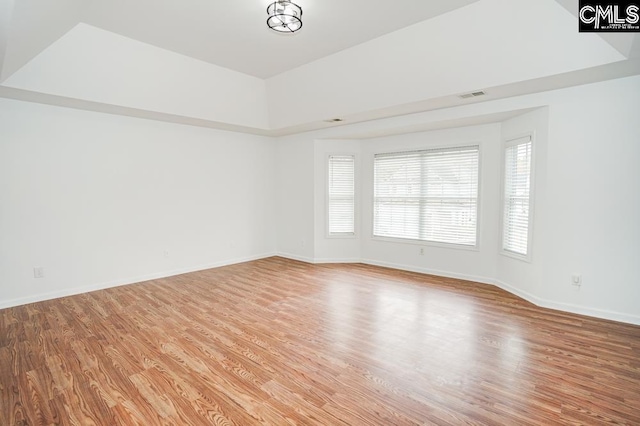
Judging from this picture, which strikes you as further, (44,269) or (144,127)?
(144,127)

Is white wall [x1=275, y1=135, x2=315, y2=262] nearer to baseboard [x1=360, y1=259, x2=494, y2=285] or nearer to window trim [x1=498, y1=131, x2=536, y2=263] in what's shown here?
baseboard [x1=360, y1=259, x2=494, y2=285]

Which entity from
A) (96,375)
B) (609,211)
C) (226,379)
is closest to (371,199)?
(609,211)

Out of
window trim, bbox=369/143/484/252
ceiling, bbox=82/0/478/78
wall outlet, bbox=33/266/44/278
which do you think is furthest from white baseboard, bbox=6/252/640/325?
ceiling, bbox=82/0/478/78

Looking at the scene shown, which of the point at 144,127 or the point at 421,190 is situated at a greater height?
the point at 144,127

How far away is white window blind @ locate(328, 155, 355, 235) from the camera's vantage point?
6.15 metres

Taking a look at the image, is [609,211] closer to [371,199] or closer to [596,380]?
[596,380]

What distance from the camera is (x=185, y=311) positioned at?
368 cm

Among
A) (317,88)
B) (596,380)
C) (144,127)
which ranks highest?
(317,88)

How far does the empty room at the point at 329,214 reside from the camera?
7.42 feet

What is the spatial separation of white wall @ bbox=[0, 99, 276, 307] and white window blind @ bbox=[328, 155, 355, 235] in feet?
5.57

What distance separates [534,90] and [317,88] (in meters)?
2.85

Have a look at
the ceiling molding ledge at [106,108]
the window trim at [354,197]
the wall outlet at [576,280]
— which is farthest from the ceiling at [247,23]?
the wall outlet at [576,280]

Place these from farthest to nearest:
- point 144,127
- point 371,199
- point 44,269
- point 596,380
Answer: point 371,199
point 144,127
point 44,269
point 596,380

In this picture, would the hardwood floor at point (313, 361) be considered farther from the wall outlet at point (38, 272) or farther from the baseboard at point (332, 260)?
the baseboard at point (332, 260)
